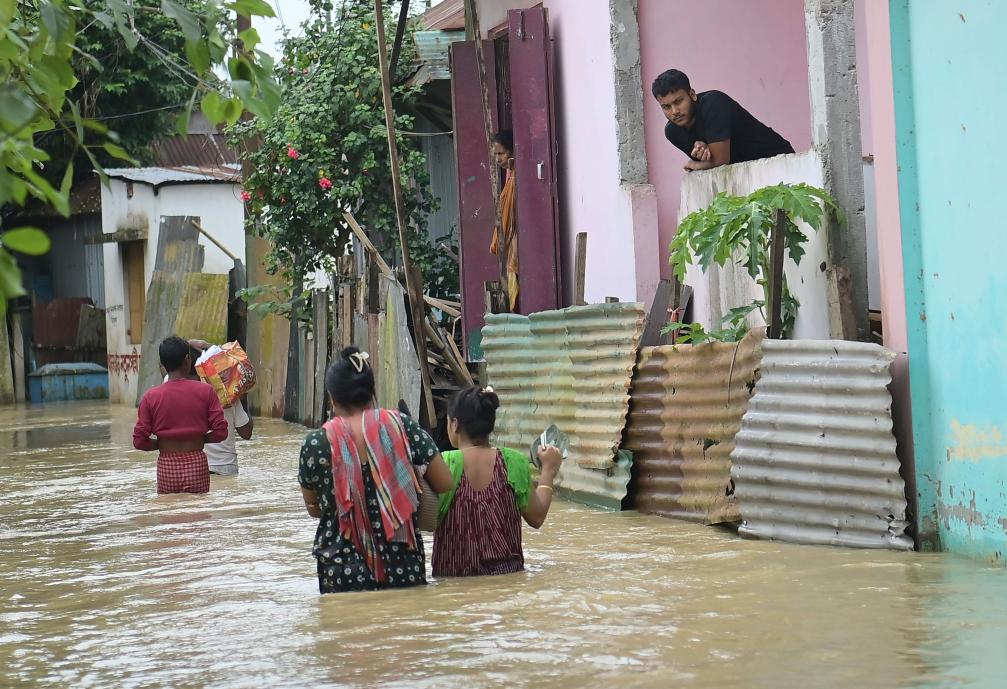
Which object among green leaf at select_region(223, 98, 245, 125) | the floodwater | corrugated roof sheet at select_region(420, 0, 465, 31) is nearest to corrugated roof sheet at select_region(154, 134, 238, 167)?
corrugated roof sheet at select_region(420, 0, 465, 31)

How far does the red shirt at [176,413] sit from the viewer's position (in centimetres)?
929

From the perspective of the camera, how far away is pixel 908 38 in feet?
22.5

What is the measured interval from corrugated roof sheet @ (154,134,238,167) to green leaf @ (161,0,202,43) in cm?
2720

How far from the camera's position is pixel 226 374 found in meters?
10.7

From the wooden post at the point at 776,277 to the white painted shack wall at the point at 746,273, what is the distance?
21cm

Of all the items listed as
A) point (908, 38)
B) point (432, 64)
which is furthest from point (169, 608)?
point (432, 64)

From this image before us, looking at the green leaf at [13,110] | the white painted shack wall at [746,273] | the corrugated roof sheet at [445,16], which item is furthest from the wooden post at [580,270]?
the green leaf at [13,110]

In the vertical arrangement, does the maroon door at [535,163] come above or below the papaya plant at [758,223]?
above

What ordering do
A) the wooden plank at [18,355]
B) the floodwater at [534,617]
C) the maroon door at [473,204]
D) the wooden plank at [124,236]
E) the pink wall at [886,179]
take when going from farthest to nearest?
1. the wooden plank at [18,355]
2. the wooden plank at [124,236]
3. the maroon door at [473,204]
4. the pink wall at [886,179]
5. the floodwater at [534,617]

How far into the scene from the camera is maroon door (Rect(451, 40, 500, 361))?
40.8 ft

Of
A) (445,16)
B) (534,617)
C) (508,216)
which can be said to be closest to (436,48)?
(445,16)

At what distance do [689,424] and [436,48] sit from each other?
24.6 ft

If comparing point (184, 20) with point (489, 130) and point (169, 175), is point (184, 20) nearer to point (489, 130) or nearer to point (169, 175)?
point (489, 130)

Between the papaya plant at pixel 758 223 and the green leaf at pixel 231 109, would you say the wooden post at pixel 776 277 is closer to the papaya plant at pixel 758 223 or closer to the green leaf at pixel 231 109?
the papaya plant at pixel 758 223
